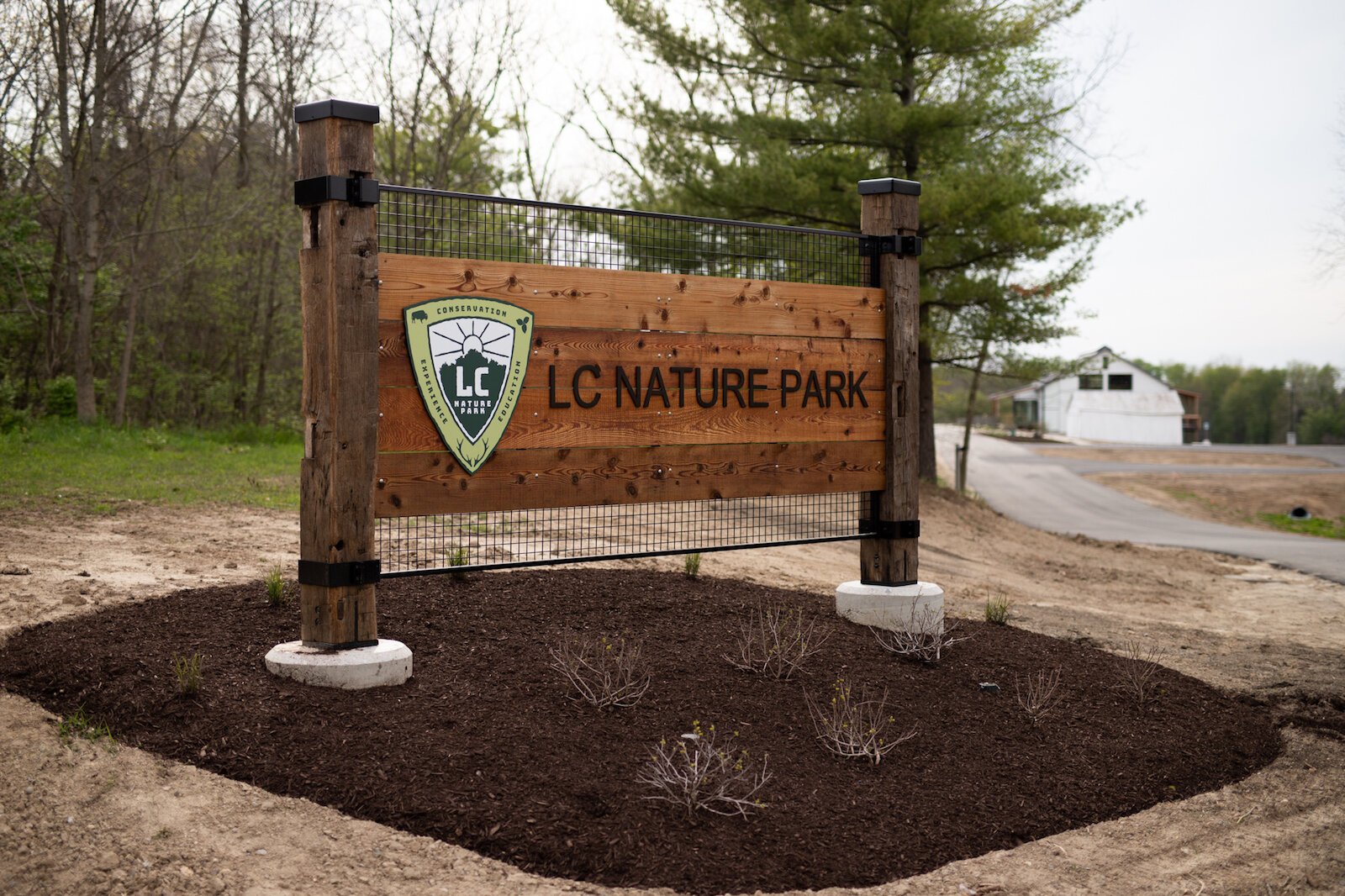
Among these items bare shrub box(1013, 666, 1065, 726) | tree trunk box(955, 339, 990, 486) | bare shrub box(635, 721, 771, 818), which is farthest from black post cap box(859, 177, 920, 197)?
tree trunk box(955, 339, 990, 486)

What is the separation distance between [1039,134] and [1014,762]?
14801 mm

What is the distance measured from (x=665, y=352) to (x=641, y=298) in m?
0.32

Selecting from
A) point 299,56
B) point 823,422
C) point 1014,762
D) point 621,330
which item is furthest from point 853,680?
point 299,56

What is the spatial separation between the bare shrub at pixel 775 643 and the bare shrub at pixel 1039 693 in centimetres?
101

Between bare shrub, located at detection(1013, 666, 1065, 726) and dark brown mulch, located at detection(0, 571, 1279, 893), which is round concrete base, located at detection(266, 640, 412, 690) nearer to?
dark brown mulch, located at detection(0, 571, 1279, 893)

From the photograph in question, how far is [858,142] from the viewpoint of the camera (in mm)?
16062

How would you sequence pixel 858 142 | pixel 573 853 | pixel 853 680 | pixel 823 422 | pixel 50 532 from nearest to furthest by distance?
pixel 573 853 < pixel 853 680 < pixel 823 422 < pixel 50 532 < pixel 858 142

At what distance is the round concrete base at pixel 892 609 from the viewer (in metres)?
6.15

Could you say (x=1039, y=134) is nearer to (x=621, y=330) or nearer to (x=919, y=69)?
(x=919, y=69)

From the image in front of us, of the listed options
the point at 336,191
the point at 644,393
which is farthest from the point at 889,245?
the point at 336,191

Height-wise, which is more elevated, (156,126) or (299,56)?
(299,56)

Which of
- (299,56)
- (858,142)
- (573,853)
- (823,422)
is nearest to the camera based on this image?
(573,853)

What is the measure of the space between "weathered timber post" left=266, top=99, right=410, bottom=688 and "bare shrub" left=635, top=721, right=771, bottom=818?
129 cm

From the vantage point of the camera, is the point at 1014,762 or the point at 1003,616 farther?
the point at 1003,616
